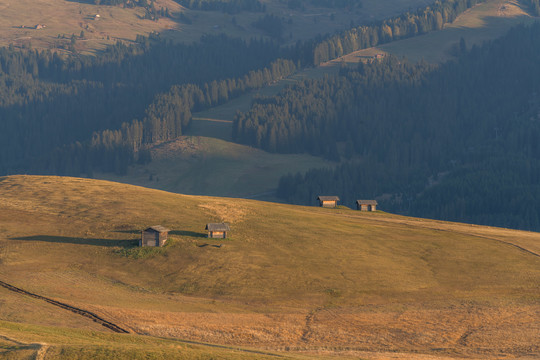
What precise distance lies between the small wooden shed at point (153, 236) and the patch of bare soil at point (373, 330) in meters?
23.1

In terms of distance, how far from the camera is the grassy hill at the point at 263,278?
2874 inches

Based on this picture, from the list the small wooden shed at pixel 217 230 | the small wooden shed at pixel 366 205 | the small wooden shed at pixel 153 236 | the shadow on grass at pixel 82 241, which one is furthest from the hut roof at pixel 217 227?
the small wooden shed at pixel 366 205

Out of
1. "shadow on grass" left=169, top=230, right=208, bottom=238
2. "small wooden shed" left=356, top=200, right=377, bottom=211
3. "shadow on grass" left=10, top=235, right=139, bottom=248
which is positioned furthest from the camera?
"small wooden shed" left=356, top=200, right=377, bottom=211

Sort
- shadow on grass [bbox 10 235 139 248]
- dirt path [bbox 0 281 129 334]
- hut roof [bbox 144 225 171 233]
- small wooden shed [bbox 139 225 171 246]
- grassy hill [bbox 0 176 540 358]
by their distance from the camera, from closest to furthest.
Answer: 1. dirt path [bbox 0 281 129 334]
2. grassy hill [bbox 0 176 540 358]
3. hut roof [bbox 144 225 171 233]
4. small wooden shed [bbox 139 225 171 246]
5. shadow on grass [bbox 10 235 139 248]

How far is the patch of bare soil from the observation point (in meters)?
71.2

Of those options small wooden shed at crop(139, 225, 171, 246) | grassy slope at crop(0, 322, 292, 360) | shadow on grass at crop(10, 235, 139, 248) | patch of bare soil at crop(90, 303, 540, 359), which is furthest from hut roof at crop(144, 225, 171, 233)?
grassy slope at crop(0, 322, 292, 360)

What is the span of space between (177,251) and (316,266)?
20286 millimetres

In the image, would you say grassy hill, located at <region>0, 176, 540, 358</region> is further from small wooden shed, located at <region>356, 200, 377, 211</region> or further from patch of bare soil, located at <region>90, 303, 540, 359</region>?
small wooden shed, located at <region>356, 200, 377, 211</region>

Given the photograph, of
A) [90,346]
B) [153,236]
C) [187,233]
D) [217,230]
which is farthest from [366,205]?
[90,346]

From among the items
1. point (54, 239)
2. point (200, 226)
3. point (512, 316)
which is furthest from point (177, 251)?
point (512, 316)

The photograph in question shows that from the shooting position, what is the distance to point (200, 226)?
4397 inches

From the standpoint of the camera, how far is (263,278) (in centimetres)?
9338

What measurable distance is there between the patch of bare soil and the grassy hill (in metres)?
0.23

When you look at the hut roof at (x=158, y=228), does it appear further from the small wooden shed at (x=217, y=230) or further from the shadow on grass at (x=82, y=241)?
the small wooden shed at (x=217, y=230)
